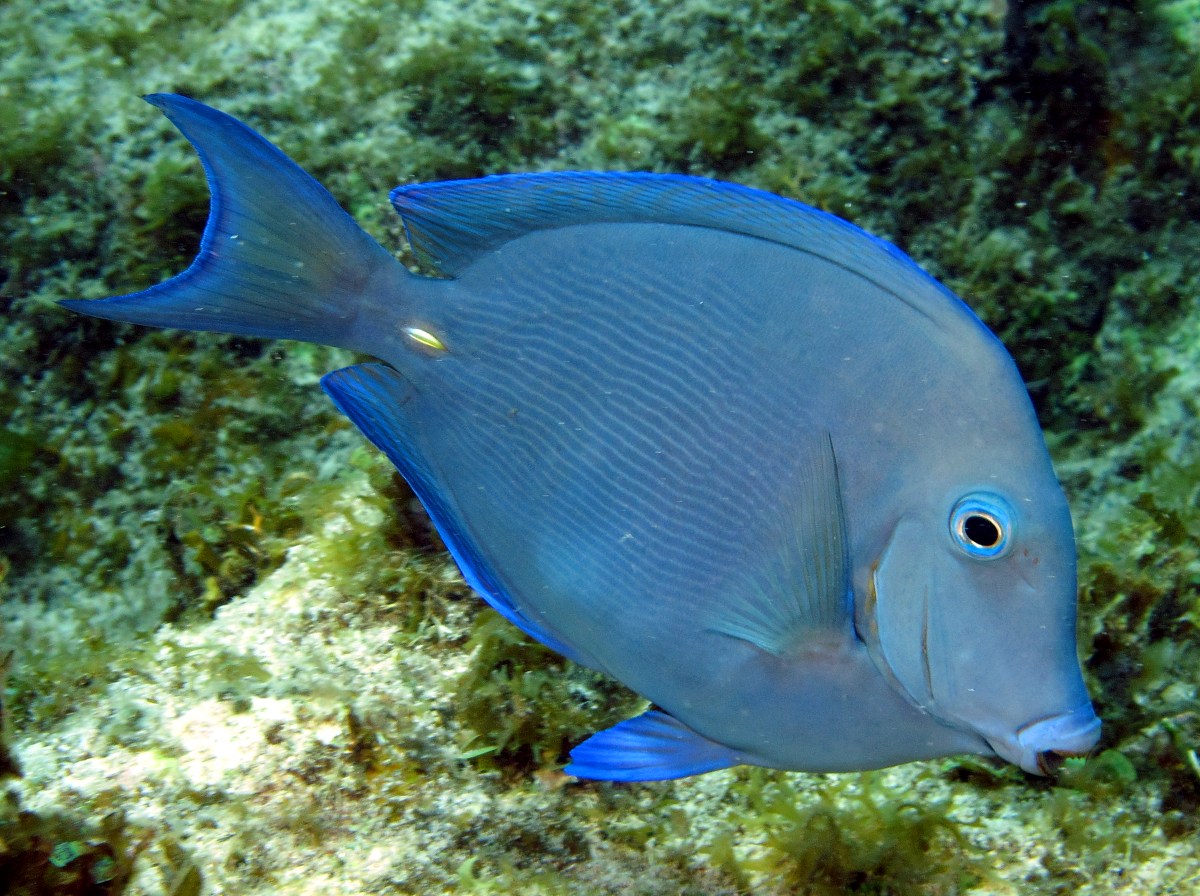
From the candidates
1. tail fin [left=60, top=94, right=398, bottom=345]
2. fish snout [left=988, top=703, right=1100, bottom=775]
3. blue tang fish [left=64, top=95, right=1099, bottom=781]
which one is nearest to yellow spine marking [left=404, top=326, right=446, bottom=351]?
blue tang fish [left=64, top=95, right=1099, bottom=781]

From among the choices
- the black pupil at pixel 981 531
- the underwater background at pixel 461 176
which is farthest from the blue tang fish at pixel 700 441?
the underwater background at pixel 461 176

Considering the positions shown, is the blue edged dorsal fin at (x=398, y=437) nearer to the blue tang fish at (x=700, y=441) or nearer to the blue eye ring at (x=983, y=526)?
the blue tang fish at (x=700, y=441)

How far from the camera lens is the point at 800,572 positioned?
54.4 inches

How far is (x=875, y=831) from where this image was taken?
206cm

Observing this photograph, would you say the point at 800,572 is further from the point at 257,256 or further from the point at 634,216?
the point at 257,256

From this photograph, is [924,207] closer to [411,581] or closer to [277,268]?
[411,581]

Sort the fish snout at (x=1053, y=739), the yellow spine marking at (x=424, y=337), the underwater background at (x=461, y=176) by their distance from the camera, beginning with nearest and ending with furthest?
the fish snout at (x=1053, y=739), the yellow spine marking at (x=424, y=337), the underwater background at (x=461, y=176)

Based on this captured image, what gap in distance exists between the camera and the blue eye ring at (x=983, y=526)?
1.31m

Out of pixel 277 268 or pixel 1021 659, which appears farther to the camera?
pixel 277 268

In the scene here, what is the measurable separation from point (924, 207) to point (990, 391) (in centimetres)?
246

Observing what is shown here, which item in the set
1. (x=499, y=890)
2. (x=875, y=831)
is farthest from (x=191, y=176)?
(x=875, y=831)

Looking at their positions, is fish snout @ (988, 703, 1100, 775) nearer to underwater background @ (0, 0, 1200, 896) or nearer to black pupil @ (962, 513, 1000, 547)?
black pupil @ (962, 513, 1000, 547)

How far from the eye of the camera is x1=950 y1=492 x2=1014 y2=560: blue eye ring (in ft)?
4.31

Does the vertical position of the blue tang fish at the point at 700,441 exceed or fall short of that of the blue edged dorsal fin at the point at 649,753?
it exceeds it
